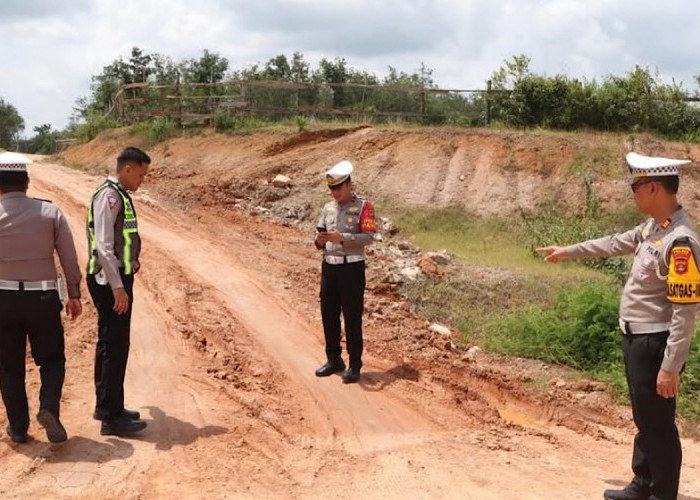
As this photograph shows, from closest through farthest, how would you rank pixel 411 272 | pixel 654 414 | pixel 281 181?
1. pixel 654 414
2. pixel 411 272
3. pixel 281 181

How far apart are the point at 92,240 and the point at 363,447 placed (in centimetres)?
232

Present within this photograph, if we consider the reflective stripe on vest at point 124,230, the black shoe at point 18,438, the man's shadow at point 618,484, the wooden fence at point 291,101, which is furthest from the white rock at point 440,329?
the wooden fence at point 291,101

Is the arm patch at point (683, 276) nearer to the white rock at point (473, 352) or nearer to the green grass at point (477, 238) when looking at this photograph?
the white rock at point (473, 352)

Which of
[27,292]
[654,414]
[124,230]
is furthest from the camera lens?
[124,230]

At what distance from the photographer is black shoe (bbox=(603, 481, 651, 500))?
4117 mm

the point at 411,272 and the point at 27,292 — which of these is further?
the point at 411,272

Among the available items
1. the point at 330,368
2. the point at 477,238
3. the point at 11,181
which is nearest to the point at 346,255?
the point at 330,368

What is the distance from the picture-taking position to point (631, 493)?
13.6 ft

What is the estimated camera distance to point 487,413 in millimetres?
5961

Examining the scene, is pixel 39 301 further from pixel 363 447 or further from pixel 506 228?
pixel 506 228

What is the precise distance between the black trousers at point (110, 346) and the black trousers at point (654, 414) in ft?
10.2

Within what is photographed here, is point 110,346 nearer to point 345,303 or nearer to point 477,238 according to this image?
point 345,303

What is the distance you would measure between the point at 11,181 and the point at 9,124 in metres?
48.2

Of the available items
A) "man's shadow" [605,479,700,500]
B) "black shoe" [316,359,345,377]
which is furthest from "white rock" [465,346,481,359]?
"man's shadow" [605,479,700,500]
